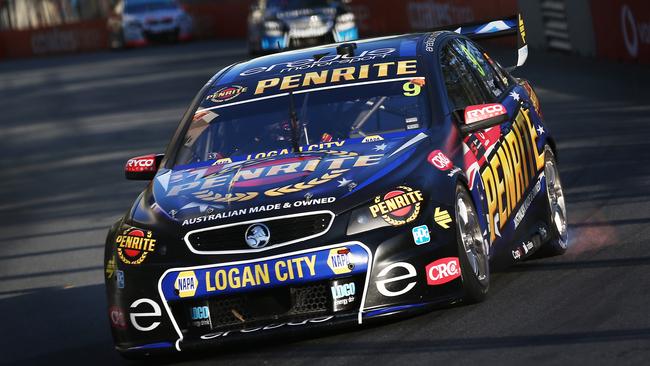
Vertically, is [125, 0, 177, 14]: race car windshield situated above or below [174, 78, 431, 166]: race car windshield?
below

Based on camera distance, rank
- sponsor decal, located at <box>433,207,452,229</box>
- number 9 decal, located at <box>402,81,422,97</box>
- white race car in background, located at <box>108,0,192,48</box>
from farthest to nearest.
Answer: white race car in background, located at <box>108,0,192,48</box>, number 9 decal, located at <box>402,81,422,97</box>, sponsor decal, located at <box>433,207,452,229</box>

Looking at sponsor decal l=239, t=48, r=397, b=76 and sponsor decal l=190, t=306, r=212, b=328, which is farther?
sponsor decal l=239, t=48, r=397, b=76

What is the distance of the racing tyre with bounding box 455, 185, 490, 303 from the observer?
23.4 ft

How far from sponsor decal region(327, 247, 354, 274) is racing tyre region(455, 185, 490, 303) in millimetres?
564

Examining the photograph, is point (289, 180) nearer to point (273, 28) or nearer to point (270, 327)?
point (270, 327)

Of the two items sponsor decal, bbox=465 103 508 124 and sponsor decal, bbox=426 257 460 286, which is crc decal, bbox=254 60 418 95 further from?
sponsor decal, bbox=426 257 460 286

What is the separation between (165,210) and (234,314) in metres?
0.71

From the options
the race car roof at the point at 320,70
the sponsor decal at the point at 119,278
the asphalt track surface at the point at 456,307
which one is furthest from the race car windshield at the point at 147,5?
the sponsor decal at the point at 119,278

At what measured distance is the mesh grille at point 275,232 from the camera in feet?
22.8

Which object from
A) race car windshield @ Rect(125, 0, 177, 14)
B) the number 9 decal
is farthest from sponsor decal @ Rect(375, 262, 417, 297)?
race car windshield @ Rect(125, 0, 177, 14)

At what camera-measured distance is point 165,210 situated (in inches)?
291

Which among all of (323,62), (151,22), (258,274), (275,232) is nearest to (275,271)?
(258,274)

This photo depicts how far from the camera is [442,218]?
7.07 meters

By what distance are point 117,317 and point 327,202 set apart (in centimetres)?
114
